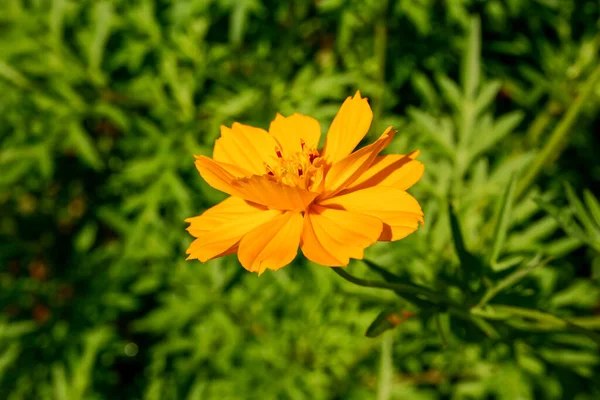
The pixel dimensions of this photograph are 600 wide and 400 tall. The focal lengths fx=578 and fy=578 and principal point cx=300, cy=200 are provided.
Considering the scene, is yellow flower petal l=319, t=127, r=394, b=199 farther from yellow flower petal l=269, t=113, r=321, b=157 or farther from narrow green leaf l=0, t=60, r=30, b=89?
narrow green leaf l=0, t=60, r=30, b=89

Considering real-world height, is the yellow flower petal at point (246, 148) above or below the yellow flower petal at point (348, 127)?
below

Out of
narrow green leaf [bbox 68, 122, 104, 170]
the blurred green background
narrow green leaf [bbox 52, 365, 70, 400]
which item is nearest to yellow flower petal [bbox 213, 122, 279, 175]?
the blurred green background

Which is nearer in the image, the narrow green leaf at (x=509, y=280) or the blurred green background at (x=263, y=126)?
the narrow green leaf at (x=509, y=280)

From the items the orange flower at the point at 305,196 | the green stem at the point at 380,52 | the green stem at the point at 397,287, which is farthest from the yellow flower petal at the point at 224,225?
the green stem at the point at 380,52

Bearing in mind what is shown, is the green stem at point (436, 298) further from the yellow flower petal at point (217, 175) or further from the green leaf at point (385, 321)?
the yellow flower petal at point (217, 175)

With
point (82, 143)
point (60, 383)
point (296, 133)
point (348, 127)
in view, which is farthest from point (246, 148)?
point (60, 383)

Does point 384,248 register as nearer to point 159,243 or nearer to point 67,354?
point 159,243
